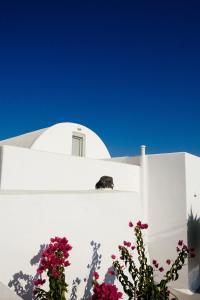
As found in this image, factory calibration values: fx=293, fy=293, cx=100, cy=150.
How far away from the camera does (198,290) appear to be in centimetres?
1032

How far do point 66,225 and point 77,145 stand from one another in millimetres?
9046

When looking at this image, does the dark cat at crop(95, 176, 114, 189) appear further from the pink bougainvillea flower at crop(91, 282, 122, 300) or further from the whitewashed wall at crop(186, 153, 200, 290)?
the pink bougainvillea flower at crop(91, 282, 122, 300)

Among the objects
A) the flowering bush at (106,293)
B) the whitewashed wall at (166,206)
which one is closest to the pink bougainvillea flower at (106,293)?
the flowering bush at (106,293)

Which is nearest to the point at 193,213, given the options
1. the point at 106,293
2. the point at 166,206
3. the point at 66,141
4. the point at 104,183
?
the point at 166,206

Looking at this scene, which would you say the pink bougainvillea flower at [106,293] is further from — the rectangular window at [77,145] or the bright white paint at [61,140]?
the rectangular window at [77,145]

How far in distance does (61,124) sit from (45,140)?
1.20m

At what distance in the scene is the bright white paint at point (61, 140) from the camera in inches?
480

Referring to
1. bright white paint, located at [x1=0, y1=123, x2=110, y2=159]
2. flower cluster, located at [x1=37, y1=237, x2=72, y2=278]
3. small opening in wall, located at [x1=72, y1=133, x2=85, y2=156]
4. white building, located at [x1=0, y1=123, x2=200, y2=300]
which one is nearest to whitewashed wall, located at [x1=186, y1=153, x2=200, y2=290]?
white building, located at [x1=0, y1=123, x2=200, y2=300]

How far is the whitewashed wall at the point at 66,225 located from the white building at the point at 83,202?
0.04 feet

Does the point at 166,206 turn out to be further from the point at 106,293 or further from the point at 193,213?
the point at 106,293

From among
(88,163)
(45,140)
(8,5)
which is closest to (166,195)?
(88,163)

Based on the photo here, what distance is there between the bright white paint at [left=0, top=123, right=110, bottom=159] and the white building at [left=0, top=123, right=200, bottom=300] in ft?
0.15

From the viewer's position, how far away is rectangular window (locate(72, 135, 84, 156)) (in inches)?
521

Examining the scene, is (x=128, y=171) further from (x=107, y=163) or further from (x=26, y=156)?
(x=26, y=156)
